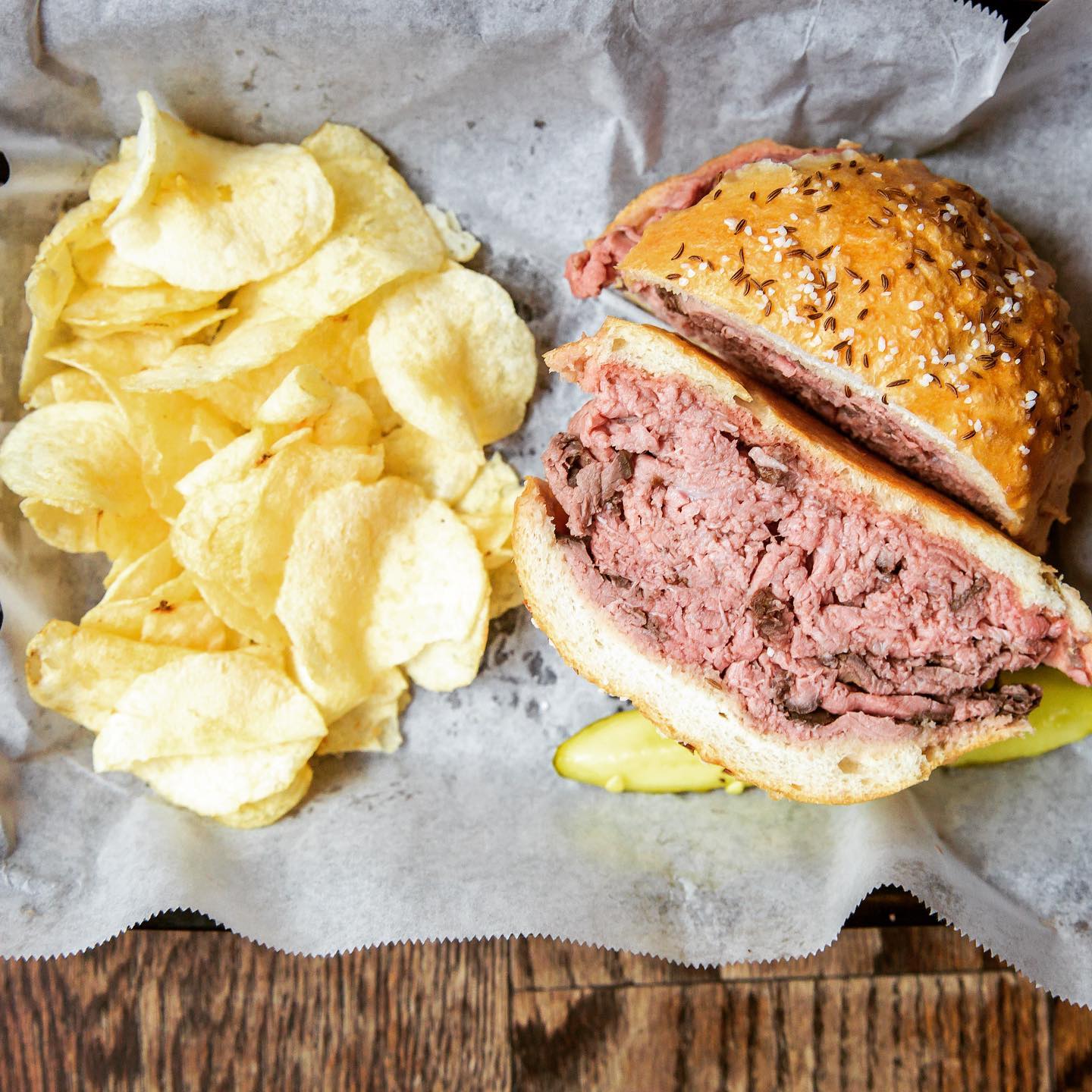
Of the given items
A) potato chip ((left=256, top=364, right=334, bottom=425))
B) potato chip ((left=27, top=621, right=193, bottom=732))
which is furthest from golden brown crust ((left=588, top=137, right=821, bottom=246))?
potato chip ((left=27, top=621, right=193, bottom=732))

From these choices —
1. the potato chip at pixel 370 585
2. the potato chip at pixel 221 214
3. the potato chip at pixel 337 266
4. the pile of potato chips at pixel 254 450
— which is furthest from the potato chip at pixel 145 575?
the potato chip at pixel 221 214

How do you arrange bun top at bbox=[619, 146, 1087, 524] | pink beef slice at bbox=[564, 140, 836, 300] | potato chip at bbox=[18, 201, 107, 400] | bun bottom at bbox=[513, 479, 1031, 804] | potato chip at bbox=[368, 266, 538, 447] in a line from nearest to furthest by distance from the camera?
bun top at bbox=[619, 146, 1087, 524] < bun bottom at bbox=[513, 479, 1031, 804] < pink beef slice at bbox=[564, 140, 836, 300] < potato chip at bbox=[18, 201, 107, 400] < potato chip at bbox=[368, 266, 538, 447]

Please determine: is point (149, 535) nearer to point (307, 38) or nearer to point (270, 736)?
point (270, 736)

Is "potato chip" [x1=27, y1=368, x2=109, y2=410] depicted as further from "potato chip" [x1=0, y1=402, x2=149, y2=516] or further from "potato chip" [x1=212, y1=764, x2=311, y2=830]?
"potato chip" [x1=212, y1=764, x2=311, y2=830]

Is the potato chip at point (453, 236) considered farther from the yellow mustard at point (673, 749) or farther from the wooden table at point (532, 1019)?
the wooden table at point (532, 1019)

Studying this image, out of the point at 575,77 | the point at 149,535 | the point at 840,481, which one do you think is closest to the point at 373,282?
the point at 575,77

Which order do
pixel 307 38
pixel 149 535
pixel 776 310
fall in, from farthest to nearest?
pixel 149 535
pixel 307 38
pixel 776 310

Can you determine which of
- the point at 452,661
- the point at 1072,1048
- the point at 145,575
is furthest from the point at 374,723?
the point at 1072,1048
